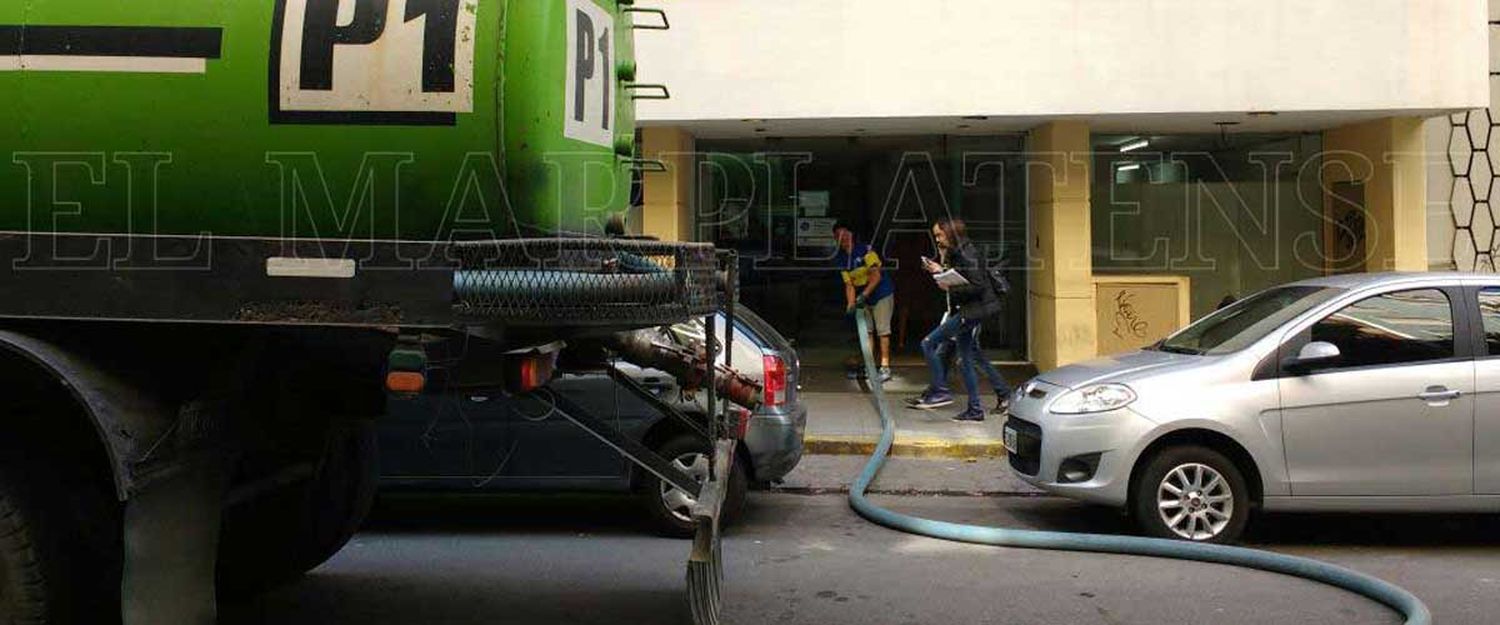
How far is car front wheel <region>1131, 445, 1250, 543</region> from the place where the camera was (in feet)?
21.9

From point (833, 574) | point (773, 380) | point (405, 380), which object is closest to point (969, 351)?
point (773, 380)

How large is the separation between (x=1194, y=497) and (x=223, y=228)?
5.21 metres

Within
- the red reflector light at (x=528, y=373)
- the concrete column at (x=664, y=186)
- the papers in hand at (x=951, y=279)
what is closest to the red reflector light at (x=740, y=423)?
the red reflector light at (x=528, y=373)

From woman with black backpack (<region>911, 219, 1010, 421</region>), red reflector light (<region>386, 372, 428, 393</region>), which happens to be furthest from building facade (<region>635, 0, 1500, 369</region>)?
red reflector light (<region>386, 372, 428, 393</region>)

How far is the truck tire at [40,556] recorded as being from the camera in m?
3.78

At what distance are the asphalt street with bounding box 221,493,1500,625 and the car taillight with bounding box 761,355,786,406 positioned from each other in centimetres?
81

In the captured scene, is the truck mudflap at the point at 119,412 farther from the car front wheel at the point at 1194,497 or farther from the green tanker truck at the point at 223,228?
the car front wheel at the point at 1194,497

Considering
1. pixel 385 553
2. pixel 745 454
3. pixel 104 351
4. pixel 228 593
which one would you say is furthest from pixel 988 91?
pixel 104 351

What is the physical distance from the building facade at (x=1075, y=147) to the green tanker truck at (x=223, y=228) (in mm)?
7927

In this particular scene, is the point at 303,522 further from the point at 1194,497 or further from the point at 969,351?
the point at 969,351

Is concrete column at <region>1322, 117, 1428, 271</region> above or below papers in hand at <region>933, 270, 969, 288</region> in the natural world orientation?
above

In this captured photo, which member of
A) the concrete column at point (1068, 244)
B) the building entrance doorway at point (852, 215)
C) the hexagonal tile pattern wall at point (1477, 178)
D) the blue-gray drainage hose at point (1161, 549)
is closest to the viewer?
the blue-gray drainage hose at point (1161, 549)

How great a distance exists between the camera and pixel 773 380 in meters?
7.08

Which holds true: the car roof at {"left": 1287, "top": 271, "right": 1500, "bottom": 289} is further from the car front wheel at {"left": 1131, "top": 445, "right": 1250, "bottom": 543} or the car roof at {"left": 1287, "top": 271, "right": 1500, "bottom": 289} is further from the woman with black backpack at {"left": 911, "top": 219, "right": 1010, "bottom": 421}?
the woman with black backpack at {"left": 911, "top": 219, "right": 1010, "bottom": 421}
